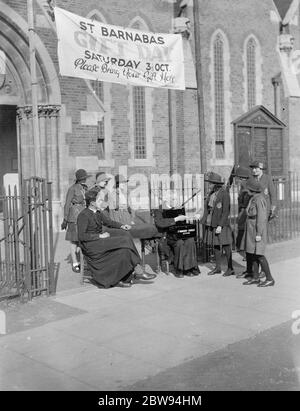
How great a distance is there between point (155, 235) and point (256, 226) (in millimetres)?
1643

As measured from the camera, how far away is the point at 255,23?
20.7 meters

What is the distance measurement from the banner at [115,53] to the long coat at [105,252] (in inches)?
91.9

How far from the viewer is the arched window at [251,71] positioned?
67.9 ft

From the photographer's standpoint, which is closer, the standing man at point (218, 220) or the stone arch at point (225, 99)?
the standing man at point (218, 220)

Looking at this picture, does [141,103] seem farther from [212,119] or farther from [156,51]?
[156,51]

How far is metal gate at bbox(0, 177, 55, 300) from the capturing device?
23.4 feet

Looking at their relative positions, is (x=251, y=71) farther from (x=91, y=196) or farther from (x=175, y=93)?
(x=91, y=196)

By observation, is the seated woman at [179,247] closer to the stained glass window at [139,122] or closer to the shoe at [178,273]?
the shoe at [178,273]

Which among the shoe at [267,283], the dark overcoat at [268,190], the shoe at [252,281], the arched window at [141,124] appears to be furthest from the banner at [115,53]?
the arched window at [141,124]

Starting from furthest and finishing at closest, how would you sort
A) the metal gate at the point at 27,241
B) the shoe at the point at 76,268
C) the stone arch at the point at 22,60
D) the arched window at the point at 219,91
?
the arched window at the point at 219,91 < the stone arch at the point at 22,60 < the shoe at the point at 76,268 < the metal gate at the point at 27,241

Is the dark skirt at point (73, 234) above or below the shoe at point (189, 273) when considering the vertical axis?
above

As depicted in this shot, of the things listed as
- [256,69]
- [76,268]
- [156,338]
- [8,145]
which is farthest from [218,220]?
[256,69]

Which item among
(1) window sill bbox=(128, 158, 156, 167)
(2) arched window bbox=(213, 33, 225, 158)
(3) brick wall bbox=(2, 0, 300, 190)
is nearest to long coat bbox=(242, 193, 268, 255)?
(3) brick wall bbox=(2, 0, 300, 190)

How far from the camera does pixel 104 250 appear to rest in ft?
25.9
